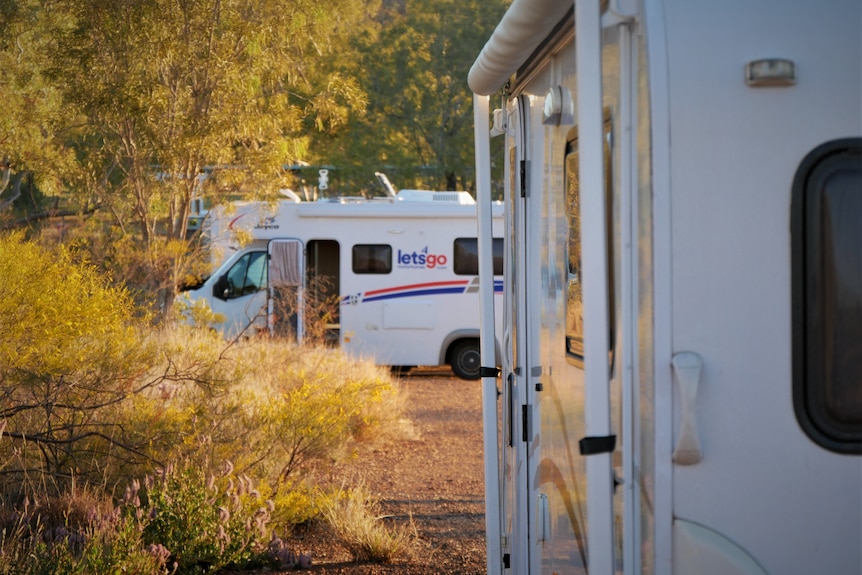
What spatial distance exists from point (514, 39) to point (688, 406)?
174cm

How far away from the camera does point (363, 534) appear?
19.5 ft

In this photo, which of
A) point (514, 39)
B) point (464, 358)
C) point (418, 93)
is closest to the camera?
point (514, 39)

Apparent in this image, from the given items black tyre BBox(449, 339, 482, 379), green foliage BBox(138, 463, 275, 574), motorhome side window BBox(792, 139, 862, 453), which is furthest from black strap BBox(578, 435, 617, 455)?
black tyre BBox(449, 339, 482, 379)

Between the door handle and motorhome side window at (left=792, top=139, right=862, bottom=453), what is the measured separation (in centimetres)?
26

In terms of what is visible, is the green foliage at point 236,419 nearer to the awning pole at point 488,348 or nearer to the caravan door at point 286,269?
the awning pole at point 488,348

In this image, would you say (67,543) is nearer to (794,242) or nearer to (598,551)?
(598,551)

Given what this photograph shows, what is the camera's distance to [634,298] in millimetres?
2600

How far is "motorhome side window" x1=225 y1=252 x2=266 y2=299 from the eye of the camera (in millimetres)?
15312

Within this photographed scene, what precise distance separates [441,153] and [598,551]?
72.0 ft

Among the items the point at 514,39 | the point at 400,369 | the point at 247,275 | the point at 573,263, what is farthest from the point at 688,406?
the point at 400,369

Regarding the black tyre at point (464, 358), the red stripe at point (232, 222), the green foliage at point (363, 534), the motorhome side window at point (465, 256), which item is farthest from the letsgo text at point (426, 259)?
the green foliage at point (363, 534)

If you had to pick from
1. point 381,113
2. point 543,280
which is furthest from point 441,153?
point 543,280

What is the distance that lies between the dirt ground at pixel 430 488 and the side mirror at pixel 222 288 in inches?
132

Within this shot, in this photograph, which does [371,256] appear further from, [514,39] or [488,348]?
[514,39]
